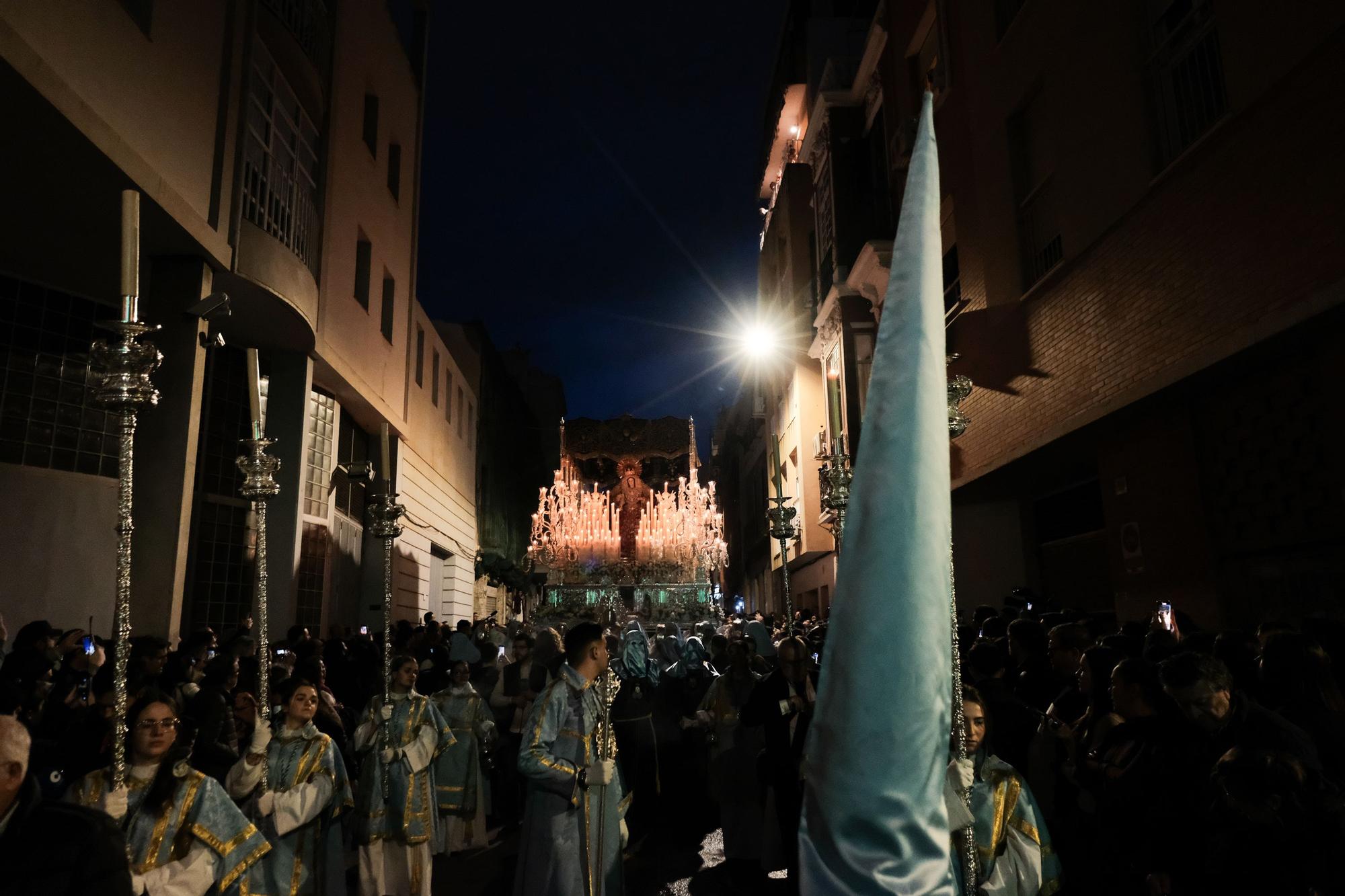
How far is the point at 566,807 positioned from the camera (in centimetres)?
527

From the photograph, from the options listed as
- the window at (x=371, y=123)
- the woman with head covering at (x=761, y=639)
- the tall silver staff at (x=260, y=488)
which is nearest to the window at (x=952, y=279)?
the woman with head covering at (x=761, y=639)

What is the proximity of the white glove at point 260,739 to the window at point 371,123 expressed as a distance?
1642cm

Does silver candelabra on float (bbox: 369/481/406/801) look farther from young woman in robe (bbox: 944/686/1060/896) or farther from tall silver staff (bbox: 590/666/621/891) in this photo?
young woman in robe (bbox: 944/686/1060/896)

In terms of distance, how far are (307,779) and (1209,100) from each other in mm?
9162

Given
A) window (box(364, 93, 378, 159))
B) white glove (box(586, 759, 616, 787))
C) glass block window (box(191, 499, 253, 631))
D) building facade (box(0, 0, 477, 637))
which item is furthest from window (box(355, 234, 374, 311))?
white glove (box(586, 759, 616, 787))

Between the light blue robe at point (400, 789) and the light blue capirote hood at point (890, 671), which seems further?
the light blue robe at point (400, 789)

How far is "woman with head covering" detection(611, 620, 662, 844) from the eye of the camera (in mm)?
9648

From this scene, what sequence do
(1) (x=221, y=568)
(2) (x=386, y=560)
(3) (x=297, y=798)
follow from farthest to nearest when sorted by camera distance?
(1) (x=221, y=568), (2) (x=386, y=560), (3) (x=297, y=798)

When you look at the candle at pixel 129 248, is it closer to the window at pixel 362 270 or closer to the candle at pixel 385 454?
the candle at pixel 385 454

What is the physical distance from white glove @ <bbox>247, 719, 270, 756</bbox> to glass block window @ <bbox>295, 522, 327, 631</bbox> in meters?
10.8

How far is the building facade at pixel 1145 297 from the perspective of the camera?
6.66 m

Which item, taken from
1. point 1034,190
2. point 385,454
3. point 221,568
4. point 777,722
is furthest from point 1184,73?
point 221,568

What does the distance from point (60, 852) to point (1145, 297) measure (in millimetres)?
9075

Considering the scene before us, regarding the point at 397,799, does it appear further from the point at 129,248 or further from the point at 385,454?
the point at 129,248
